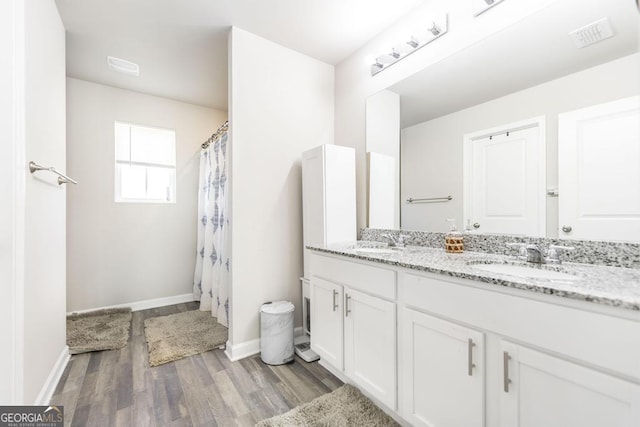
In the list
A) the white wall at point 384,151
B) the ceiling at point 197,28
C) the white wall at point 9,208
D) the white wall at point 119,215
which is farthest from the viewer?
the white wall at point 119,215

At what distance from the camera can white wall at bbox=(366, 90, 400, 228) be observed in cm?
215

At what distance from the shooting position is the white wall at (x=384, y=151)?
84.6 inches

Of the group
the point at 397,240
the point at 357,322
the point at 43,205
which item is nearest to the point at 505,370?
the point at 357,322

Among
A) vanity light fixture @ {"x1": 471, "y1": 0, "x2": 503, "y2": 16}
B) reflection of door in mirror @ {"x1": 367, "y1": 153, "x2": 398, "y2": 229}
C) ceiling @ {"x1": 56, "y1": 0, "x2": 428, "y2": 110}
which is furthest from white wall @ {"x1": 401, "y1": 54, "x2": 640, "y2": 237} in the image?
ceiling @ {"x1": 56, "y1": 0, "x2": 428, "y2": 110}

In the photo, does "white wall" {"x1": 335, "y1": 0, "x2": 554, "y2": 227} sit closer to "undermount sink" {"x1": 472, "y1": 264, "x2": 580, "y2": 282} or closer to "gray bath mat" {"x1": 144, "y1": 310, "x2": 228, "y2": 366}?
"undermount sink" {"x1": 472, "y1": 264, "x2": 580, "y2": 282}

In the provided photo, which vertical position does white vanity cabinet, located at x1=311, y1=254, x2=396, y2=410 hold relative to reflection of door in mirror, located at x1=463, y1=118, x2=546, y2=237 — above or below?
below

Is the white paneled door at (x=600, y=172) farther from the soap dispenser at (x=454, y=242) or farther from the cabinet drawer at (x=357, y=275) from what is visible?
the cabinet drawer at (x=357, y=275)

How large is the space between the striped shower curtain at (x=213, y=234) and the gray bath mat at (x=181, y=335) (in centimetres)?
12

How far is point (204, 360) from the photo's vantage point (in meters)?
2.09

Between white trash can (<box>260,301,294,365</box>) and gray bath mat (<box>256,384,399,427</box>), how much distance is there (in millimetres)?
522

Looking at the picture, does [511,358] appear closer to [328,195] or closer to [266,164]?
[328,195]

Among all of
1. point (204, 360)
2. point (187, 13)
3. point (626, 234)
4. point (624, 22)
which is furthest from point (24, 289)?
point (624, 22)

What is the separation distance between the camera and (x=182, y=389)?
1.73 m

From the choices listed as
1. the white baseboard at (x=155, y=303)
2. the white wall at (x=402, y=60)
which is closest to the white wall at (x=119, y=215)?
the white baseboard at (x=155, y=303)
